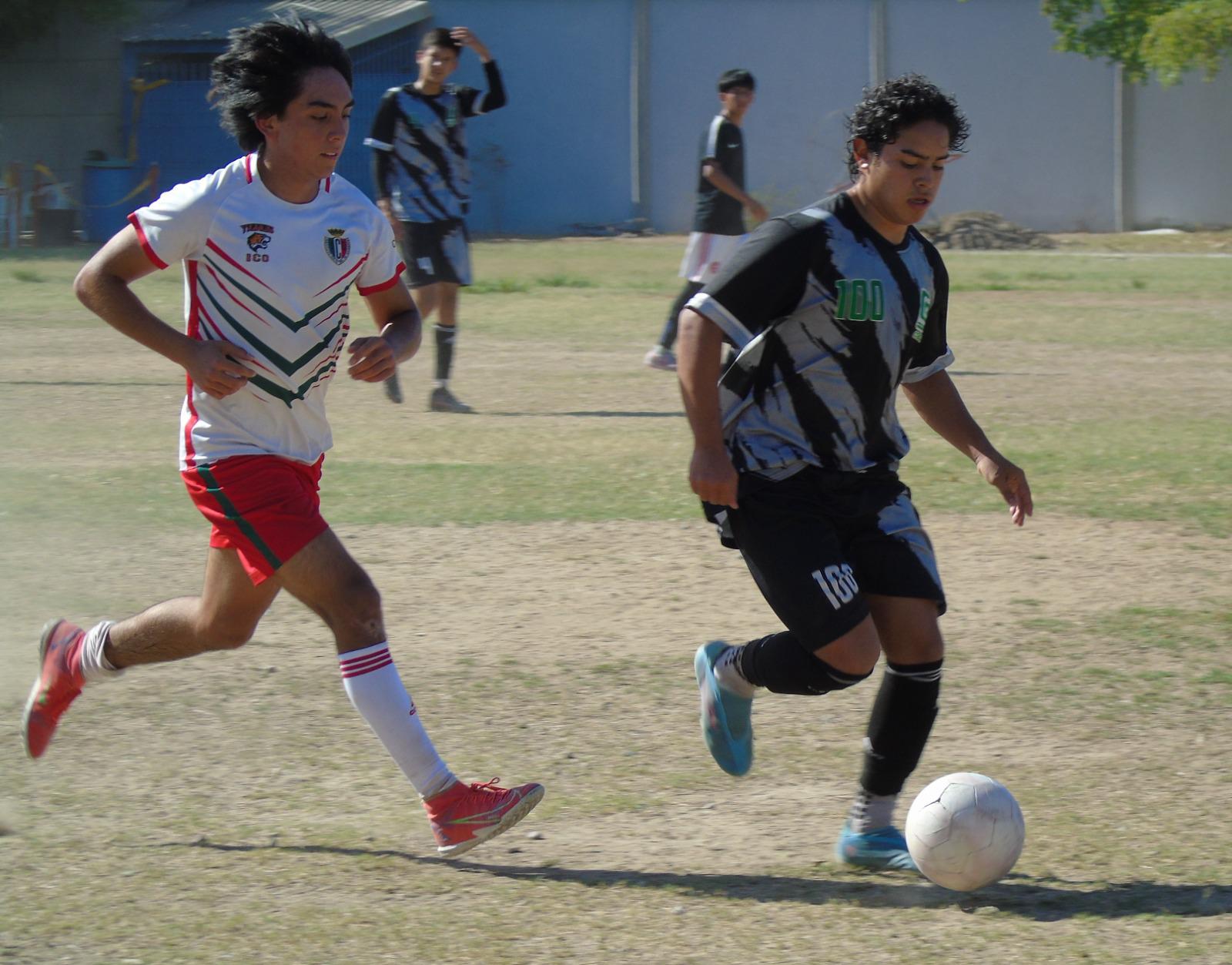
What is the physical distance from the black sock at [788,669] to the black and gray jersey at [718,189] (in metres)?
8.59

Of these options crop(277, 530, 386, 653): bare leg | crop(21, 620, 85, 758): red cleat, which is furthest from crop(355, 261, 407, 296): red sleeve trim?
crop(21, 620, 85, 758): red cleat

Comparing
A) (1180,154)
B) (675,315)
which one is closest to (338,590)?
(675,315)

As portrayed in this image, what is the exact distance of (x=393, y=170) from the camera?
10727 millimetres

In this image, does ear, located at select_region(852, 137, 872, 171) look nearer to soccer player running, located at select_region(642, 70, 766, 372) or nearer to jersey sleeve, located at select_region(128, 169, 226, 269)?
jersey sleeve, located at select_region(128, 169, 226, 269)

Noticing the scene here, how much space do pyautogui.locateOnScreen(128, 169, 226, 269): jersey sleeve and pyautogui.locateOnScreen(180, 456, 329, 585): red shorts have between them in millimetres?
530

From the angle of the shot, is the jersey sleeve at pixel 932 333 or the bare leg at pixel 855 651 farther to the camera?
the jersey sleeve at pixel 932 333

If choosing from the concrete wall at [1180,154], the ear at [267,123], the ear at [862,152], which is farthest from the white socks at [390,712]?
the concrete wall at [1180,154]

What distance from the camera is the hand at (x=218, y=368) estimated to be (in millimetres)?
3965

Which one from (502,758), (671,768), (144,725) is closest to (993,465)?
(671,768)

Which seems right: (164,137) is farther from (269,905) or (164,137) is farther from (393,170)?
(269,905)

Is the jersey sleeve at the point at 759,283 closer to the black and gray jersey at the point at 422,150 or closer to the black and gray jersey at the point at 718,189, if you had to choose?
the black and gray jersey at the point at 422,150

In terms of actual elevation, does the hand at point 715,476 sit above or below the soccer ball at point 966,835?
above

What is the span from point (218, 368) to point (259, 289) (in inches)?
10.1

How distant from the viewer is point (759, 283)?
394cm
